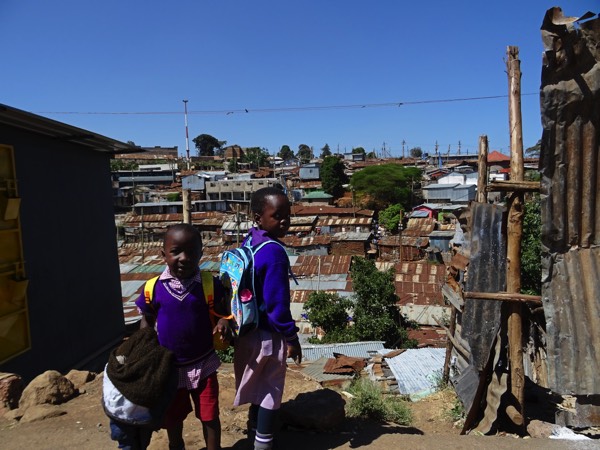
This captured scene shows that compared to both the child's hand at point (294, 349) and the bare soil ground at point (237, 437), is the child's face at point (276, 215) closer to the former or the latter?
the child's hand at point (294, 349)

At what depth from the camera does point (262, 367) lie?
267 centimetres

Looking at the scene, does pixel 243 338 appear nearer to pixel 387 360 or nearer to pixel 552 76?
pixel 552 76

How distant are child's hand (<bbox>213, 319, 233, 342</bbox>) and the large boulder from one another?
84.6 inches

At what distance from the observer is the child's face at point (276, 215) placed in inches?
105

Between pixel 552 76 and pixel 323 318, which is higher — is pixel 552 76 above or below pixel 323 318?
above

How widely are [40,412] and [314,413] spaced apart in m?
2.15

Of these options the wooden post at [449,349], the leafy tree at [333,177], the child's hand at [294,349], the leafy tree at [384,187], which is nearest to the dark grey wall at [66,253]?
the child's hand at [294,349]

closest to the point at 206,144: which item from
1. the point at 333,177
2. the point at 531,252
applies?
the point at 333,177

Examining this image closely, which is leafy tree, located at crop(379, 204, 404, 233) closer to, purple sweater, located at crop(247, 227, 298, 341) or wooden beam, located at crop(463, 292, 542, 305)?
wooden beam, located at crop(463, 292, 542, 305)

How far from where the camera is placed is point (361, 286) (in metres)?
16.0

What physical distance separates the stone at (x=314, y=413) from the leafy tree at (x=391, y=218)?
34.9 m

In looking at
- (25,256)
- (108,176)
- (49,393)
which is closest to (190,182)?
(108,176)

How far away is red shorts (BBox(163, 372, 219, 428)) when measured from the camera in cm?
256

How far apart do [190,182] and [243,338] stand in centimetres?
Answer: 4550
